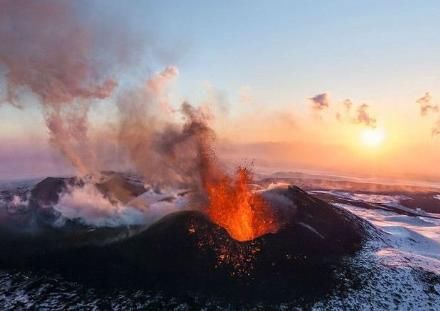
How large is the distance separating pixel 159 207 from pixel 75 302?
89.5ft

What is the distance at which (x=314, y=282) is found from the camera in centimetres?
4769

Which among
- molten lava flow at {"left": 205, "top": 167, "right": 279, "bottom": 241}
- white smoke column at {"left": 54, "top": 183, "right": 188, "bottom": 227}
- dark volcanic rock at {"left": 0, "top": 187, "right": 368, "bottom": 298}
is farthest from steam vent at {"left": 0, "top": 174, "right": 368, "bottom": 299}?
white smoke column at {"left": 54, "top": 183, "right": 188, "bottom": 227}

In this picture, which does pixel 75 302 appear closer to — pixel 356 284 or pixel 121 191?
pixel 356 284

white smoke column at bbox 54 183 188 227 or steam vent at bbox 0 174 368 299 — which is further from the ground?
white smoke column at bbox 54 183 188 227

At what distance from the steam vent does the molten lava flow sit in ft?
2.70

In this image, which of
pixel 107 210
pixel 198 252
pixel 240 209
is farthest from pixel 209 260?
pixel 107 210

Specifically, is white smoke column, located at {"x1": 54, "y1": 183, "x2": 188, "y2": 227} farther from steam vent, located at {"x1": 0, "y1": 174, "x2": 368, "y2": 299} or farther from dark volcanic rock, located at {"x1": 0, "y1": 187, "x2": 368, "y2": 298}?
dark volcanic rock, located at {"x1": 0, "y1": 187, "x2": 368, "y2": 298}

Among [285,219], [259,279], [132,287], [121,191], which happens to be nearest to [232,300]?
[259,279]

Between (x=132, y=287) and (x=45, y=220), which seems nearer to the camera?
(x=132, y=287)

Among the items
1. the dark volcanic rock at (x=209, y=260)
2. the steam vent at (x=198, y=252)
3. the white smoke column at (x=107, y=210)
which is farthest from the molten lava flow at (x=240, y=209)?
the white smoke column at (x=107, y=210)

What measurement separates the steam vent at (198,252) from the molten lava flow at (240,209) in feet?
2.70

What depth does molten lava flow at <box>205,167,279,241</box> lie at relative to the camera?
200ft

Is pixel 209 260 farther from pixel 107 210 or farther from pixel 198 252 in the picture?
pixel 107 210

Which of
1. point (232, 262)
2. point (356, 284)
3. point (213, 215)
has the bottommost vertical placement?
point (356, 284)
